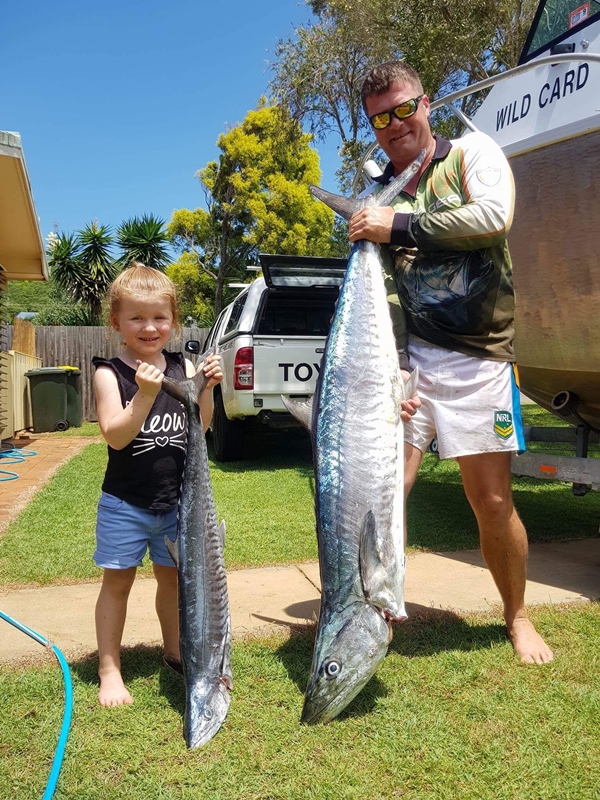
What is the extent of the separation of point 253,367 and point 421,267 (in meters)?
5.11

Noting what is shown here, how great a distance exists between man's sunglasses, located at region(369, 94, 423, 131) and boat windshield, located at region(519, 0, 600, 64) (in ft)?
7.17

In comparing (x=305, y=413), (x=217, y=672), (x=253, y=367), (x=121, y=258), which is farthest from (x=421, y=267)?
(x=121, y=258)

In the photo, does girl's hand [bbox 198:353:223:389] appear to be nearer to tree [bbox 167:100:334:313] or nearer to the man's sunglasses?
the man's sunglasses

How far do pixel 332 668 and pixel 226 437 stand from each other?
21.5 feet

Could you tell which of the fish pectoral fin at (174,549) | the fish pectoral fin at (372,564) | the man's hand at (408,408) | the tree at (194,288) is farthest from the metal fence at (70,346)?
the fish pectoral fin at (372,564)

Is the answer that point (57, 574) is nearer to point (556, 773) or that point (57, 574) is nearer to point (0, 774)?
point (0, 774)

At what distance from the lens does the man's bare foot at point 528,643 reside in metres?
2.93

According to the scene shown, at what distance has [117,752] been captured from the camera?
2.29 m

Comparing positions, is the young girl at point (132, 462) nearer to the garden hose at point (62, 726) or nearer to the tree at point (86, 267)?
the garden hose at point (62, 726)

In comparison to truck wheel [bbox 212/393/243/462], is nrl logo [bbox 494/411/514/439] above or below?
above

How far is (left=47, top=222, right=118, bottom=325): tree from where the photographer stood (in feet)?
88.4

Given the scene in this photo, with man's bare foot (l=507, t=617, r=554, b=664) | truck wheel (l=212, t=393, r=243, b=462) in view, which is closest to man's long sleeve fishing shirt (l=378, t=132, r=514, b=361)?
man's bare foot (l=507, t=617, r=554, b=664)

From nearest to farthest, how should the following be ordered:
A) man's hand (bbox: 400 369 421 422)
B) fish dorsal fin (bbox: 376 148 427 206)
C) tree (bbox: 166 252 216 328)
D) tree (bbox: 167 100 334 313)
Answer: man's hand (bbox: 400 369 421 422) < fish dorsal fin (bbox: 376 148 427 206) < tree (bbox: 167 100 334 313) < tree (bbox: 166 252 216 328)

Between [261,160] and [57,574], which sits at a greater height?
[261,160]
